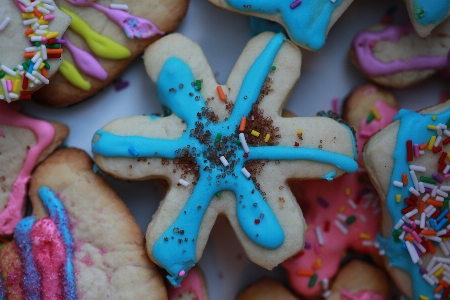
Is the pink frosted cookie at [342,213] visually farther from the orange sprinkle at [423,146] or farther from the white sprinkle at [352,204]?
the orange sprinkle at [423,146]

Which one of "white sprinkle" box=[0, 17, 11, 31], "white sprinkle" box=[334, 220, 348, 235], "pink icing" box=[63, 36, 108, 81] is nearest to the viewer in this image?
"white sprinkle" box=[0, 17, 11, 31]

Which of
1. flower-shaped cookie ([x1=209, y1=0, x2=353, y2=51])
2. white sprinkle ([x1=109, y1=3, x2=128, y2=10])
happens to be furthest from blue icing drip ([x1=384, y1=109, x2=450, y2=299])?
white sprinkle ([x1=109, y1=3, x2=128, y2=10])

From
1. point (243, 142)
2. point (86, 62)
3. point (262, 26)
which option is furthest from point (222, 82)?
point (86, 62)

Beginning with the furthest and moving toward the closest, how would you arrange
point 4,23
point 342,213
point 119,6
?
point 342,213 → point 119,6 → point 4,23

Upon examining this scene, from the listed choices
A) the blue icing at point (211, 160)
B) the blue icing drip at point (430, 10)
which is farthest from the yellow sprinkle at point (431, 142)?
the blue icing drip at point (430, 10)

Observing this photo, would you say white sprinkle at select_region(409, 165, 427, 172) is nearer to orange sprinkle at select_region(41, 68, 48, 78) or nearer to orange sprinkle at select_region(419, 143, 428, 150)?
orange sprinkle at select_region(419, 143, 428, 150)

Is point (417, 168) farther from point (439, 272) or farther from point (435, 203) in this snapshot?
point (439, 272)

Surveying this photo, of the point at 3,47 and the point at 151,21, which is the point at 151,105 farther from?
the point at 3,47
